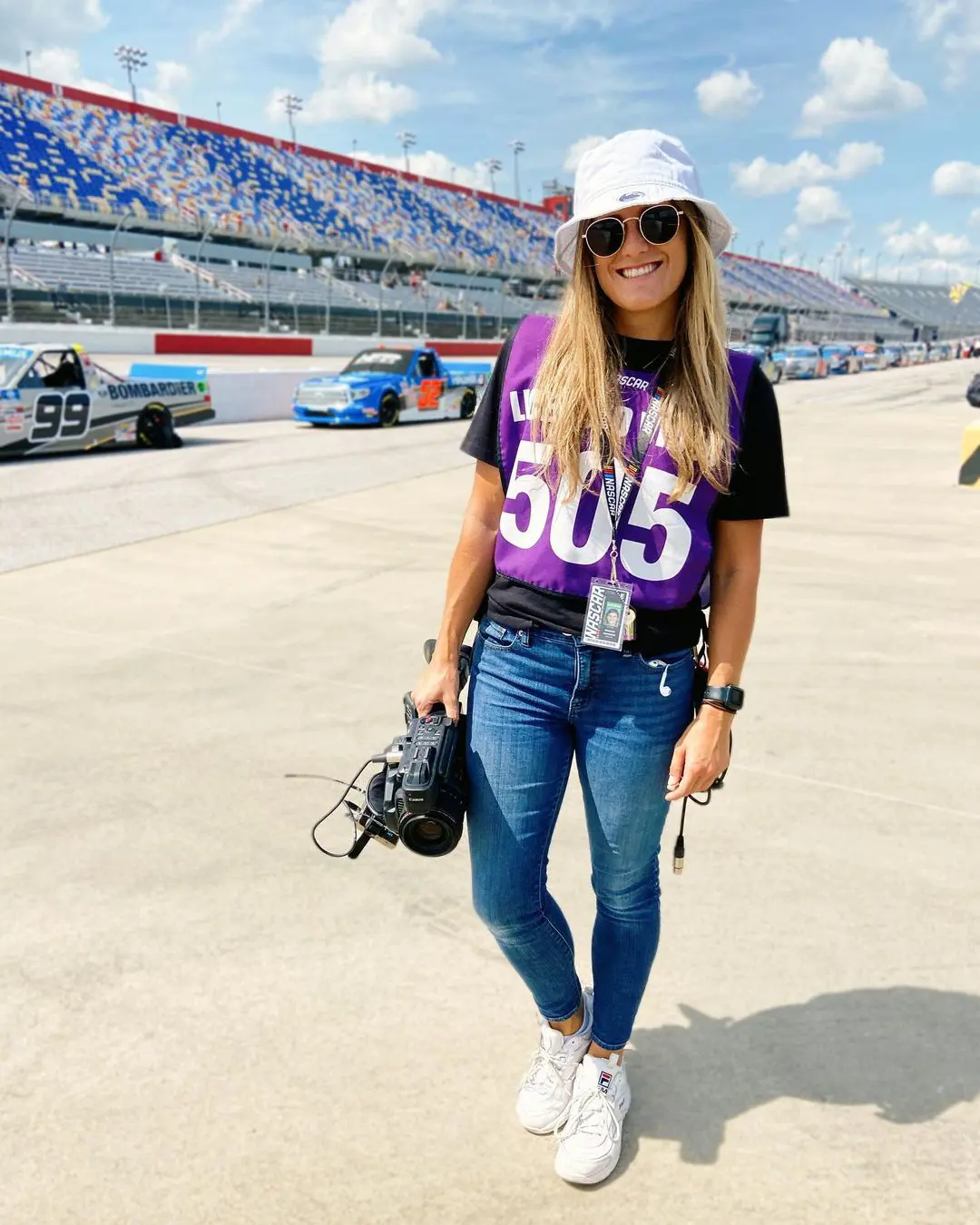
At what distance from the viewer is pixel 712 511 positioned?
71.5 inches

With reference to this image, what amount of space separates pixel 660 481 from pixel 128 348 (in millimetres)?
32073

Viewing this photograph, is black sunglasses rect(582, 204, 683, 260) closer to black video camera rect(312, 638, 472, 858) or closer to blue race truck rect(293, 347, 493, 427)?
black video camera rect(312, 638, 472, 858)

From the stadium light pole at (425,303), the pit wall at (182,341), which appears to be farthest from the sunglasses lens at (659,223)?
the stadium light pole at (425,303)

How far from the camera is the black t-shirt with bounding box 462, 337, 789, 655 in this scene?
1.78 meters

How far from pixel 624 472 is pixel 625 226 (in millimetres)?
435

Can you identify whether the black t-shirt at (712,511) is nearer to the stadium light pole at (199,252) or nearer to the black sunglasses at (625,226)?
the black sunglasses at (625,226)

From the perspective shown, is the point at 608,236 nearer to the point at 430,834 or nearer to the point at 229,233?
the point at 430,834

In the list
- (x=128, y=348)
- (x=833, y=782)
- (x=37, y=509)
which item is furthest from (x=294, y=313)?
(x=833, y=782)

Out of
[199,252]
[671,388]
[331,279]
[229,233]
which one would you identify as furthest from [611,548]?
[331,279]

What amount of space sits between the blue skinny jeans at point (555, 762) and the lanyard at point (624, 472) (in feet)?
0.66

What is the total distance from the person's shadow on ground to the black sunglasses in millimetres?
1721

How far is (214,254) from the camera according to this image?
49.0 m

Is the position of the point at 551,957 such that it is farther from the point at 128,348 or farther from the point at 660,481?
the point at 128,348

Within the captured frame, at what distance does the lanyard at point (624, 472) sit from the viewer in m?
1.78
